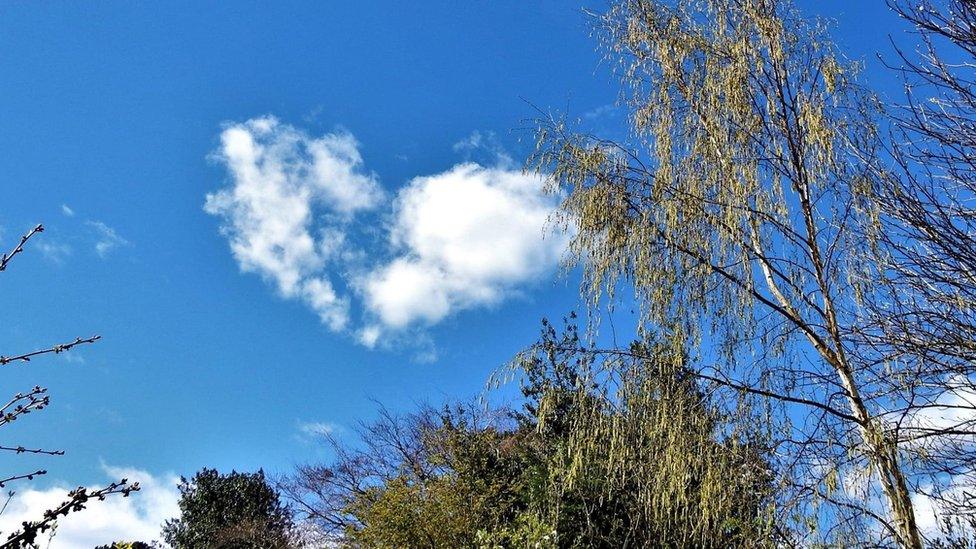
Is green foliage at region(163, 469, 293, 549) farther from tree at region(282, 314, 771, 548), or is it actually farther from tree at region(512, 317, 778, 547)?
tree at region(512, 317, 778, 547)

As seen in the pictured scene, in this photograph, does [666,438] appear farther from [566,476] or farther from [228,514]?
[228,514]

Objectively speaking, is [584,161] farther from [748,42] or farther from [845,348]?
[845,348]

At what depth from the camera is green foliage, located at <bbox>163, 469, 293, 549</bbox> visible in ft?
61.3

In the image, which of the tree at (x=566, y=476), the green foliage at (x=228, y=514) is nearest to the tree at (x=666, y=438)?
the tree at (x=566, y=476)

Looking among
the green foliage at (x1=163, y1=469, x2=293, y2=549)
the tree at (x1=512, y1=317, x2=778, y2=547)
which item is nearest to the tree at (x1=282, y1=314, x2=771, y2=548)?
the tree at (x1=512, y1=317, x2=778, y2=547)

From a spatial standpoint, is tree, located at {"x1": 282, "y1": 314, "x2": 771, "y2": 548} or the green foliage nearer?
tree, located at {"x1": 282, "y1": 314, "x2": 771, "y2": 548}

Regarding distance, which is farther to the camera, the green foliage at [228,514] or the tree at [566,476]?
the green foliage at [228,514]

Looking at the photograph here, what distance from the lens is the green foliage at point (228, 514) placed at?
18672mm

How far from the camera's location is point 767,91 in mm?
3814

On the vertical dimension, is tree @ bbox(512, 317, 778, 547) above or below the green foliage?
below

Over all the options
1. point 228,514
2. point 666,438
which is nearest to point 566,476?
point 666,438

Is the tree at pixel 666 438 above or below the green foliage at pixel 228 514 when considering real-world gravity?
below

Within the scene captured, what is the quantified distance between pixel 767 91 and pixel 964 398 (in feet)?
6.37

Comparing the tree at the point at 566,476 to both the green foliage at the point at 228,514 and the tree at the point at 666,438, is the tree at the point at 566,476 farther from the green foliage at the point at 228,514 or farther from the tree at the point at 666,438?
the green foliage at the point at 228,514
